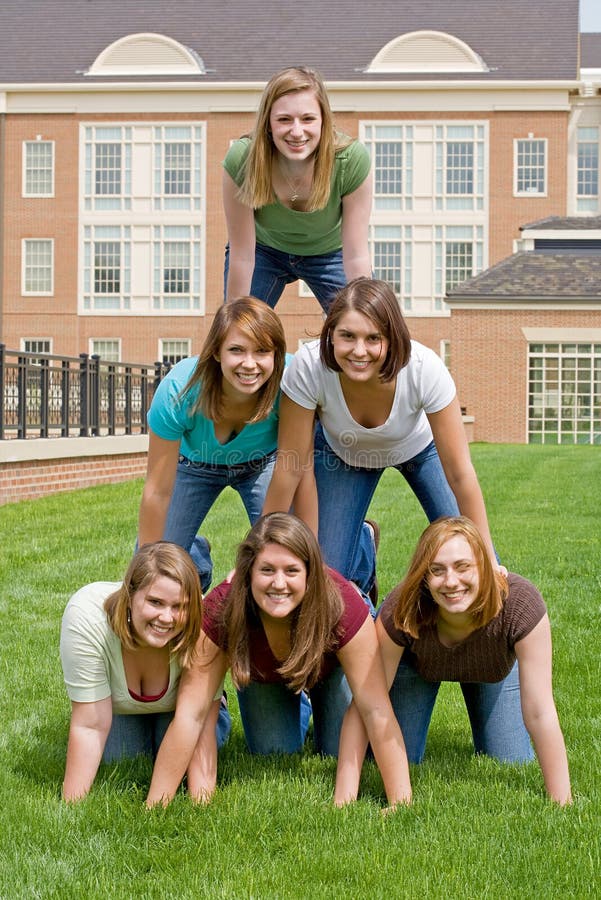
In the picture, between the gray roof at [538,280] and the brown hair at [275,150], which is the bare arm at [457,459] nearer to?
the brown hair at [275,150]

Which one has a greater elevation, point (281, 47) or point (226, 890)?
point (281, 47)

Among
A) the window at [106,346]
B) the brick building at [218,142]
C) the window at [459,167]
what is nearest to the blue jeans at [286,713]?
the brick building at [218,142]

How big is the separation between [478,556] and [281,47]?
42082mm

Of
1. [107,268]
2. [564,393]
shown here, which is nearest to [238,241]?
[564,393]

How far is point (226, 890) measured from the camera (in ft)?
→ 11.7

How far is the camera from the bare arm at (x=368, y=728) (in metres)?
4.41

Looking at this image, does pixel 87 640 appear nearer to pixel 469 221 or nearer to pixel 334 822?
pixel 334 822

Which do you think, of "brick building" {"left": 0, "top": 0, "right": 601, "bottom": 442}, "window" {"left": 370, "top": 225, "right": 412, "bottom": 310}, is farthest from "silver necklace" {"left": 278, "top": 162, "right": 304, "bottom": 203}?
"window" {"left": 370, "top": 225, "right": 412, "bottom": 310}

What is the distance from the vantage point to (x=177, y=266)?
43.8 meters

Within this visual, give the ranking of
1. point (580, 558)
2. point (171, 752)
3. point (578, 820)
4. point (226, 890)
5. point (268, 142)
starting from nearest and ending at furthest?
1. point (226, 890)
2. point (578, 820)
3. point (171, 752)
4. point (268, 142)
5. point (580, 558)

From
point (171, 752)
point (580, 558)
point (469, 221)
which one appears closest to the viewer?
point (171, 752)

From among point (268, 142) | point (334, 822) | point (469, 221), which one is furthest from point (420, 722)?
point (469, 221)

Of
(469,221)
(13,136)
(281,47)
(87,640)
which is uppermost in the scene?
(281,47)

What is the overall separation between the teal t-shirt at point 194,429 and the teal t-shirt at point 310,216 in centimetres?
71
